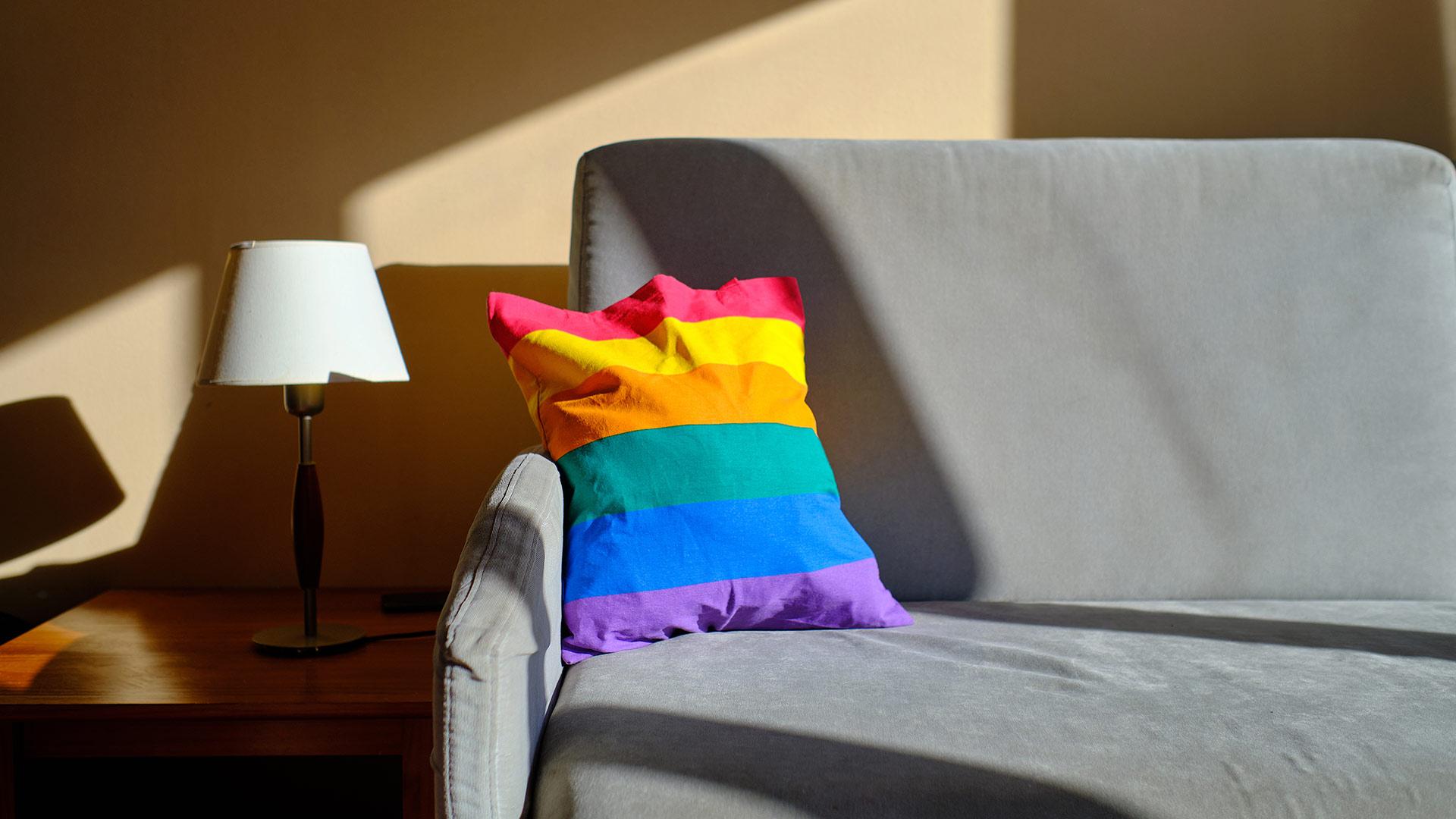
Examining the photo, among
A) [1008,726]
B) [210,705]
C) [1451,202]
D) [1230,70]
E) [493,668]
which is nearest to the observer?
[493,668]

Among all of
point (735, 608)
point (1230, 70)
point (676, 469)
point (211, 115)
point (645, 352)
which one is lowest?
point (735, 608)

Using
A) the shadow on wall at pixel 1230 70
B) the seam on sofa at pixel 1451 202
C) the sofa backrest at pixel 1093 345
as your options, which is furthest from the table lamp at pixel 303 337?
the seam on sofa at pixel 1451 202

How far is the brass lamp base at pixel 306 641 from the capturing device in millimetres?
1412

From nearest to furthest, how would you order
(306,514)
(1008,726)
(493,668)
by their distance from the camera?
(493,668) → (1008,726) → (306,514)

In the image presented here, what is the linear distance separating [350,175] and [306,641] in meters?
0.80

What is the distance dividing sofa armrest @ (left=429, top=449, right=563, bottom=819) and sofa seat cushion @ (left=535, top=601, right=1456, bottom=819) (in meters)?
0.05

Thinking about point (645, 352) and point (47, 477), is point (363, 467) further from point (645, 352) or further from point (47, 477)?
point (645, 352)

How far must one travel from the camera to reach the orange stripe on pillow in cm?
129

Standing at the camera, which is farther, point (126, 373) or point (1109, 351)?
point (126, 373)

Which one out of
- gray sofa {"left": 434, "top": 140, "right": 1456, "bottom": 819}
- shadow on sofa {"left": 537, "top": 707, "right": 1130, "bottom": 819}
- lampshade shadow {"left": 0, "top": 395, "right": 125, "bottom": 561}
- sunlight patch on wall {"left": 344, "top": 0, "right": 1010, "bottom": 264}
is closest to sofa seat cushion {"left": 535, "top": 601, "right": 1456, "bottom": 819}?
shadow on sofa {"left": 537, "top": 707, "right": 1130, "bottom": 819}

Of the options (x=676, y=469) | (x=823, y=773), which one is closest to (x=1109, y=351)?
(x=676, y=469)

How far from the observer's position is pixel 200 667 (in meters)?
1.36

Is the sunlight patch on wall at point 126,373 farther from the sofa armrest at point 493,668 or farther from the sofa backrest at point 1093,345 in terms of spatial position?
the sofa armrest at point 493,668

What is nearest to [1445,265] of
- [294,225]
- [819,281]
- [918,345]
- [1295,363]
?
[1295,363]
